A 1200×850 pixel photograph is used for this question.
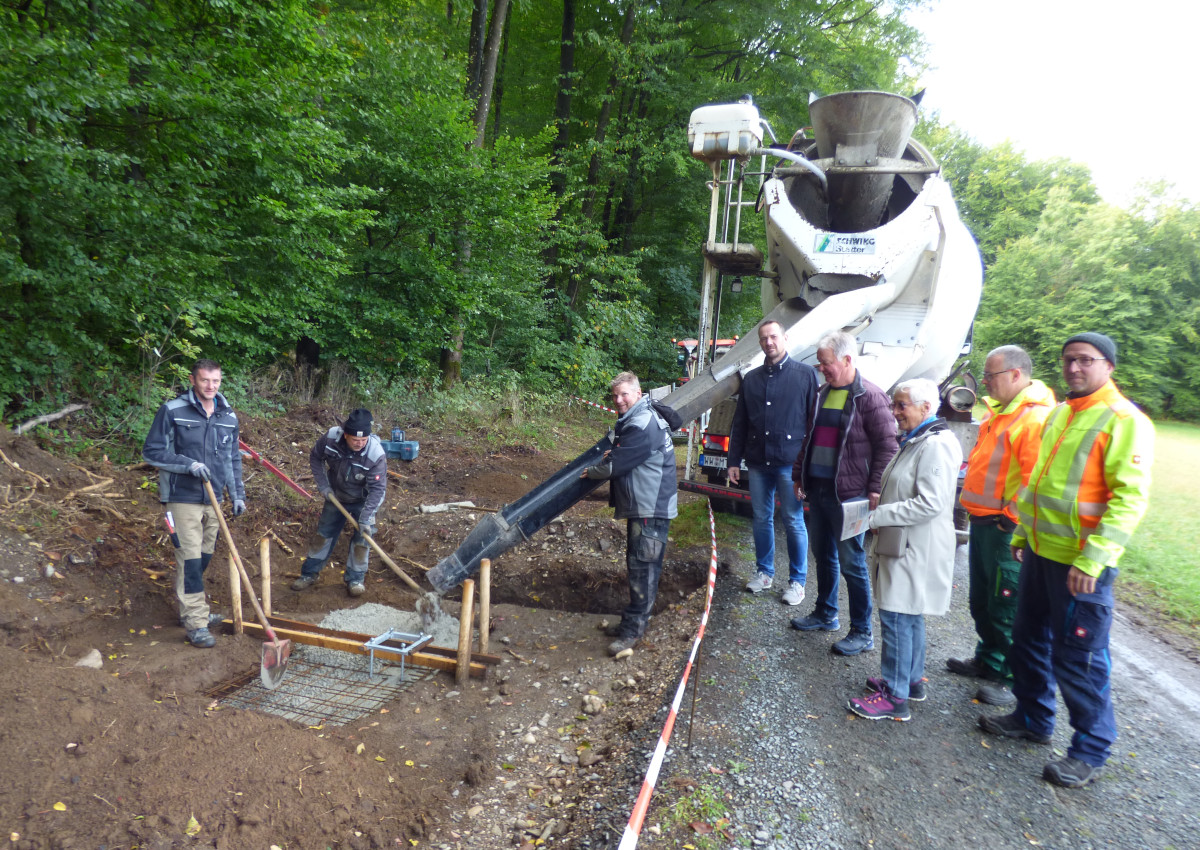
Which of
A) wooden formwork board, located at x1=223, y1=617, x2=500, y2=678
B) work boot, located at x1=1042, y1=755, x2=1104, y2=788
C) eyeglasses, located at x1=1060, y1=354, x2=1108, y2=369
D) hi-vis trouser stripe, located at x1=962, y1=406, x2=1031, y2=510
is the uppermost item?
eyeglasses, located at x1=1060, y1=354, x2=1108, y2=369

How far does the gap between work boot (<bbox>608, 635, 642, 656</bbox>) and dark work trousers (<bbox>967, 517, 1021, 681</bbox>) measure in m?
2.05

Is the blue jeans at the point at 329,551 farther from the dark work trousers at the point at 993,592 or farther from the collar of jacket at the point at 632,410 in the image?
the dark work trousers at the point at 993,592

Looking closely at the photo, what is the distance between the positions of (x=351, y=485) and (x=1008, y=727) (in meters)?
4.61

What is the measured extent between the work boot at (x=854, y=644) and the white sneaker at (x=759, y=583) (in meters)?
0.95

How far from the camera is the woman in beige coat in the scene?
315 centimetres

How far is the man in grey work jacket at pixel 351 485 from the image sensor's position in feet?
16.6

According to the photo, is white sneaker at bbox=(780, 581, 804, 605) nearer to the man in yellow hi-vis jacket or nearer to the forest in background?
the man in yellow hi-vis jacket

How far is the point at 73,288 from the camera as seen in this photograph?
5512 mm

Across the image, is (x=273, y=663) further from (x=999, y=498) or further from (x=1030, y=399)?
(x=1030, y=399)

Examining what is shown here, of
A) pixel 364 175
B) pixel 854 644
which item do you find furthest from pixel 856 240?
pixel 364 175

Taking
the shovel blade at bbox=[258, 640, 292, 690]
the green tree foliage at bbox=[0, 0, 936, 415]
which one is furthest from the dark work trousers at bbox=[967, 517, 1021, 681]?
the green tree foliage at bbox=[0, 0, 936, 415]

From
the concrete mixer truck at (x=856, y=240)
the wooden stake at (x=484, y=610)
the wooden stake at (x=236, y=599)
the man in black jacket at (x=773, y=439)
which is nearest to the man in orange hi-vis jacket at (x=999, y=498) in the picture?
the man in black jacket at (x=773, y=439)

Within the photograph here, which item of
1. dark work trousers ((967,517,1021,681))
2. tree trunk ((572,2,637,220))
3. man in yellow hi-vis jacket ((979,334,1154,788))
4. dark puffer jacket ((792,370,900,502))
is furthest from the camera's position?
tree trunk ((572,2,637,220))

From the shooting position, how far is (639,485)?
164 inches
